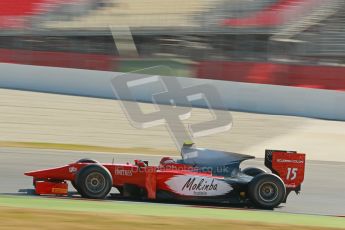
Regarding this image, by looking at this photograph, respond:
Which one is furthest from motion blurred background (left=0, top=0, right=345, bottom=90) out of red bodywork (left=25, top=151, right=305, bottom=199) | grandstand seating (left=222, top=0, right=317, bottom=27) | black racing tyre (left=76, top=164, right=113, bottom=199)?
black racing tyre (left=76, top=164, right=113, bottom=199)

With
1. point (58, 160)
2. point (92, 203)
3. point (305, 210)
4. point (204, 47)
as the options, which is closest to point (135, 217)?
point (92, 203)

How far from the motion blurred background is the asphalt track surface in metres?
7.23

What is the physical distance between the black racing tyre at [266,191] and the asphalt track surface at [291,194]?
7.6 inches

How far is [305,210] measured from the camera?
9008mm

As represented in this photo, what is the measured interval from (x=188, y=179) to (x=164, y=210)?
0.94m

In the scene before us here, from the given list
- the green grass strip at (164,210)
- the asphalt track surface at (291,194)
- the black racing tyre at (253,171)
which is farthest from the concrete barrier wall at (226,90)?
the green grass strip at (164,210)

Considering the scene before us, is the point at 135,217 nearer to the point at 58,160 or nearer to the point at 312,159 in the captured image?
the point at 58,160

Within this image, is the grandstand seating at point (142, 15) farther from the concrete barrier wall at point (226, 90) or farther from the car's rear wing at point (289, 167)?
the car's rear wing at point (289, 167)

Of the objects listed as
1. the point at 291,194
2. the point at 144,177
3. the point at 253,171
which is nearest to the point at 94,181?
the point at 144,177

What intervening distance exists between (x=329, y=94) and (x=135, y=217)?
13.3 meters

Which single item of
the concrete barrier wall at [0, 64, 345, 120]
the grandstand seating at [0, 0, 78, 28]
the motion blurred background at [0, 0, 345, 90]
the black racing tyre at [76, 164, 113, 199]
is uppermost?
the grandstand seating at [0, 0, 78, 28]

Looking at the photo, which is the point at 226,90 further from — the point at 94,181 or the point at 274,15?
the point at 94,181

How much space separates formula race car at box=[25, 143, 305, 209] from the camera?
27.5 feet

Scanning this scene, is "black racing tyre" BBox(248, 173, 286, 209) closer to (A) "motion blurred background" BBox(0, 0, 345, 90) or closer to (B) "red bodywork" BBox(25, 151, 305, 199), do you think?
(B) "red bodywork" BBox(25, 151, 305, 199)
